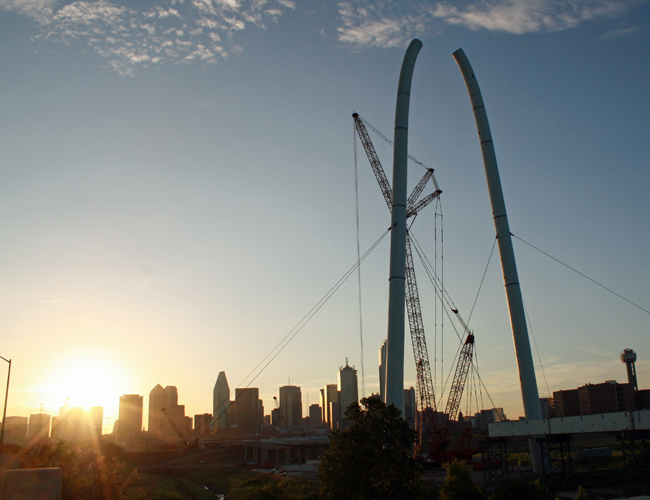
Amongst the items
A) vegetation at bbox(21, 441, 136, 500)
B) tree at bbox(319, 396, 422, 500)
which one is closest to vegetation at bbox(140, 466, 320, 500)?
tree at bbox(319, 396, 422, 500)

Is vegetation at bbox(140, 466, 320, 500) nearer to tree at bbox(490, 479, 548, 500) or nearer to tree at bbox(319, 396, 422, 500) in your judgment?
tree at bbox(319, 396, 422, 500)

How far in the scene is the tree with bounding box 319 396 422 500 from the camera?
1501 inches

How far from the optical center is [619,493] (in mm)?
61500

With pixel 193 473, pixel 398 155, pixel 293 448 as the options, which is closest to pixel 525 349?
pixel 398 155

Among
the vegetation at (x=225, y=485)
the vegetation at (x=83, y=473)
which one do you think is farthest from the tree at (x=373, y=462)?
the vegetation at (x=83, y=473)

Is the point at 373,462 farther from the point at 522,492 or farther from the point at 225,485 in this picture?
the point at 225,485

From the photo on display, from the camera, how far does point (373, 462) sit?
39.0m

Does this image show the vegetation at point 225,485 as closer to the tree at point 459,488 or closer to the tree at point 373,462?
the tree at point 373,462

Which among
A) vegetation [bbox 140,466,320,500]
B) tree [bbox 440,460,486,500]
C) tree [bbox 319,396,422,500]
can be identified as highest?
tree [bbox 319,396,422,500]

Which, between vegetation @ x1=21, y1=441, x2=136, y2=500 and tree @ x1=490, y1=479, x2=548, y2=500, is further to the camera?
vegetation @ x1=21, y1=441, x2=136, y2=500

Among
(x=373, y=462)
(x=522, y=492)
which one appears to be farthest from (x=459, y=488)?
(x=373, y=462)

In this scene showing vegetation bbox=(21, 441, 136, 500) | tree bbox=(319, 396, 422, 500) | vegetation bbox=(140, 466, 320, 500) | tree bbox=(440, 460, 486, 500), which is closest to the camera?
tree bbox=(319, 396, 422, 500)

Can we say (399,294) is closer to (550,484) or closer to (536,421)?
(536,421)

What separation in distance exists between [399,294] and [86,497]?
36862 millimetres
